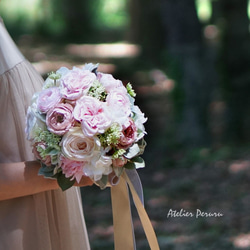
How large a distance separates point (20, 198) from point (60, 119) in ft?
1.08

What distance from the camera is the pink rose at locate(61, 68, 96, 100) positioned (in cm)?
174

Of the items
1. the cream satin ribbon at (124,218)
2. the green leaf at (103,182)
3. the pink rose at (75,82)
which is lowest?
the cream satin ribbon at (124,218)

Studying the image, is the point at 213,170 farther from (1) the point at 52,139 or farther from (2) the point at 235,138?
(1) the point at 52,139

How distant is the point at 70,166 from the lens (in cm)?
172

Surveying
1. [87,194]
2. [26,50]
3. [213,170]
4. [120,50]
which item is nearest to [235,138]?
[213,170]

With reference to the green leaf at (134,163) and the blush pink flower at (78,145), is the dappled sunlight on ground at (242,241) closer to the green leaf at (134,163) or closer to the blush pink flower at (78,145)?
the green leaf at (134,163)

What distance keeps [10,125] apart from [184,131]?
665 centimetres

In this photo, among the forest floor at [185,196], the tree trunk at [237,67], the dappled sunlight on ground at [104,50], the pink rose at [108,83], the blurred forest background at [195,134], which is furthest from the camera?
the dappled sunlight on ground at [104,50]

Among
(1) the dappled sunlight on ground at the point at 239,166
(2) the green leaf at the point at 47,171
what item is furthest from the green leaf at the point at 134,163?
(1) the dappled sunlight on ground at the point at 239,166

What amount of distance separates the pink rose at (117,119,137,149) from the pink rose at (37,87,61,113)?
224mm

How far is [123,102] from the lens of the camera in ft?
5.83

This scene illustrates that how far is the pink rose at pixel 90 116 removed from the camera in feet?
5.59

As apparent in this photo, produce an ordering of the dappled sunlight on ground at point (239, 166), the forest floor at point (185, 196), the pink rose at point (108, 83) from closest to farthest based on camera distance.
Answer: the pink rose at point (108, 83), the forest floor at point (185, 196), the dappled sunlight on ground at point (239, 166)

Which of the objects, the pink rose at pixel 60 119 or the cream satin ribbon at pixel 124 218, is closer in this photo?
the pink rose at pixel 60 119
